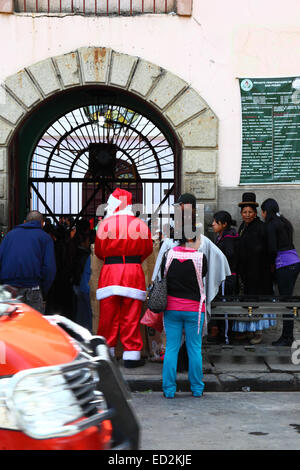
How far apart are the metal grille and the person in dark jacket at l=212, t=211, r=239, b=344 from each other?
3220mm

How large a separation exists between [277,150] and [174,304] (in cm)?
393

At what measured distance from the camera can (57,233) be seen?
11219mm

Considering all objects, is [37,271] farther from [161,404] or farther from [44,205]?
[44,205]

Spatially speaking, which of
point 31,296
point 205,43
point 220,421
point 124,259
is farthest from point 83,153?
point 220,421

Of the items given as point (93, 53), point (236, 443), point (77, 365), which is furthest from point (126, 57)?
point (77, 365)

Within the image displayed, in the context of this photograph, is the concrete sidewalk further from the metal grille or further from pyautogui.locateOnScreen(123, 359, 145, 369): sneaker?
the metal grille

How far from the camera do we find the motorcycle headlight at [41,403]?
2904 millimetres

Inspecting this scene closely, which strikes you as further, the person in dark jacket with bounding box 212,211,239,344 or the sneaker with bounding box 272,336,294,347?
the person in dark jacket with bounding box 212,211,239,344

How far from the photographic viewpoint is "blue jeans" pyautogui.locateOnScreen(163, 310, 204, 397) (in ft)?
21.7

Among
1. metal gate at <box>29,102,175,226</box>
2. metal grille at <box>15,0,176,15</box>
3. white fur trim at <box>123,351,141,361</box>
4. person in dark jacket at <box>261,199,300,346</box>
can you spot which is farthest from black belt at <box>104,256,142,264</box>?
metal grille at <box>15,0,176,15</box>

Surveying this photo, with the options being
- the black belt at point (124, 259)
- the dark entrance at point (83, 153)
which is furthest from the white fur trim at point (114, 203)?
the dark entrance at point (83, 153)

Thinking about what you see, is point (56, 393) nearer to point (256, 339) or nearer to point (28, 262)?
point (28, 262)

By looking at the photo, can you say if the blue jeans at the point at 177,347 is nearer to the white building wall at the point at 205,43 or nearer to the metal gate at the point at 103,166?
the white building wall at the point at 205,43

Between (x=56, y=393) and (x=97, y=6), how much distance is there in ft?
26.0
